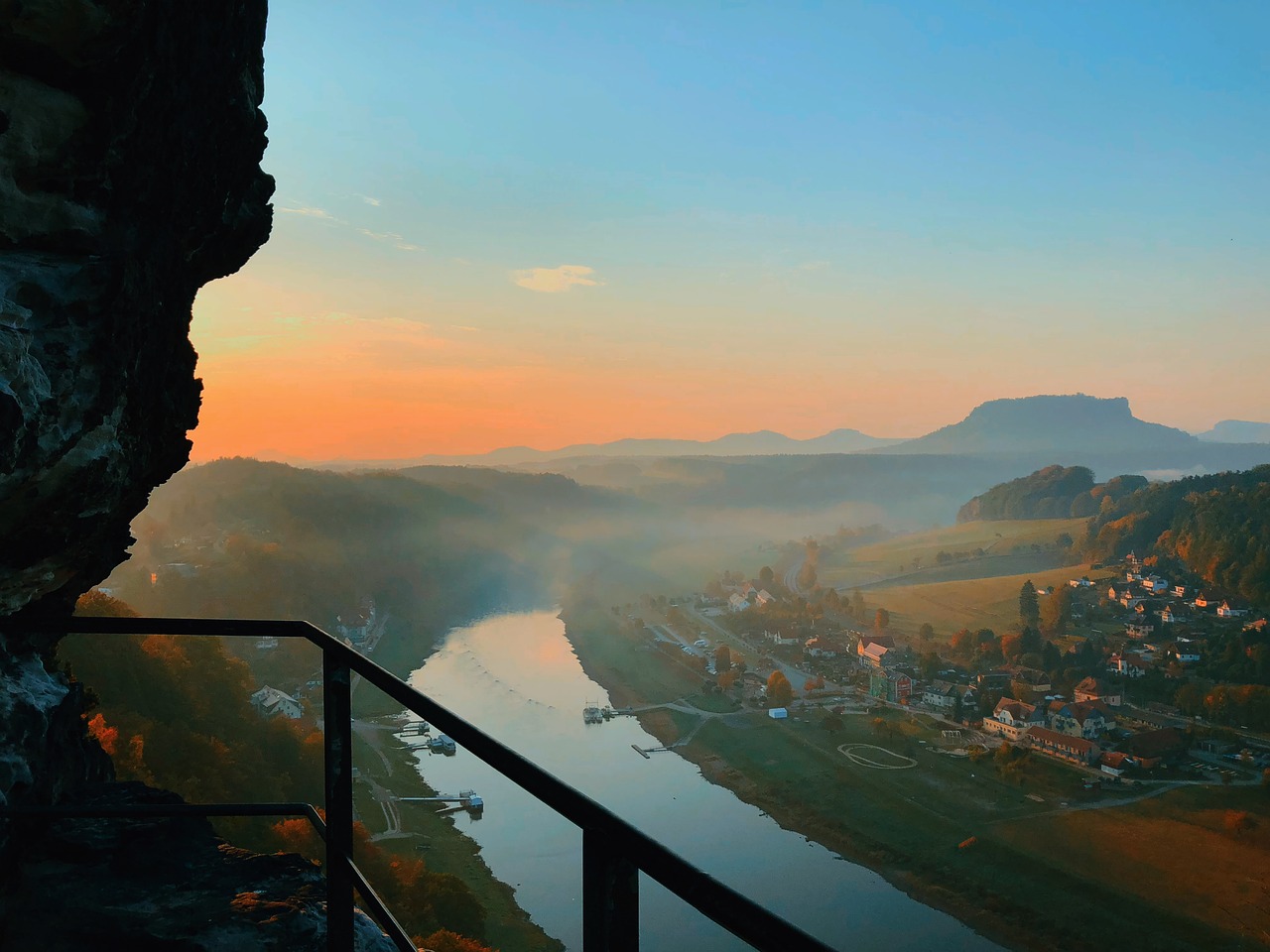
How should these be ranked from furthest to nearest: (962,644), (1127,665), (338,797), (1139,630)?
(962,644), (1139,630), (1127,665), (338,797)

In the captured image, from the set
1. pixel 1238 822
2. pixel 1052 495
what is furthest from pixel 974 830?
pixel 1052 495

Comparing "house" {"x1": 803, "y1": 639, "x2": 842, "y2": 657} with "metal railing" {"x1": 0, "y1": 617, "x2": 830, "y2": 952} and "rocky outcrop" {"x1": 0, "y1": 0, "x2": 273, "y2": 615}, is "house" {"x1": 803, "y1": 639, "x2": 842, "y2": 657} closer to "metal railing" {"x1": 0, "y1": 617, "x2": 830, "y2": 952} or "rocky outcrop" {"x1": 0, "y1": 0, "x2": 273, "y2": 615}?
"rocky outcrop" {"x1": 0, "y1": 0, "x2": 273, "y2": 615}

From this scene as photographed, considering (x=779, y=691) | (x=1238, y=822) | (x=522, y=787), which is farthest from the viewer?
(x=779, y=691)

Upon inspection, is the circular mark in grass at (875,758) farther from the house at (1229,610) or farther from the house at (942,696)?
the house at (1229,610)

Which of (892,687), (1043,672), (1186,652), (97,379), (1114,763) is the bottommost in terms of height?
(1114,763)

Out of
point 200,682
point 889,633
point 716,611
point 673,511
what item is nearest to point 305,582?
point 200,682

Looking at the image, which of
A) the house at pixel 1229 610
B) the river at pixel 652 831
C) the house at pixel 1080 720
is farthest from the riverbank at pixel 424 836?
the house at pixel 1229 610

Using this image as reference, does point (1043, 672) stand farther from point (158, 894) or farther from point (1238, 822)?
point (158, 894)

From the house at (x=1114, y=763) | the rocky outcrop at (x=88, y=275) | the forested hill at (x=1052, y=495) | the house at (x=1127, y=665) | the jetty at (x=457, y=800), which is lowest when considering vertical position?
the house at (x=1114, y=763)
